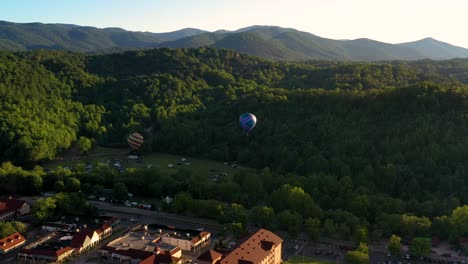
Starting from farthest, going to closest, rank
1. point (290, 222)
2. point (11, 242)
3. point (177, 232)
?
point (177, 232) < point (290, 222) < point (11, 242)

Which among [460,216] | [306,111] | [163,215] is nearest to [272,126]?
[306,111]

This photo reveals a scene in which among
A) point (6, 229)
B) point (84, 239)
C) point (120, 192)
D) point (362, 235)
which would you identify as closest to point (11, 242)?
point (6, 229)

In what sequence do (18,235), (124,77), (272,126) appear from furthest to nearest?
(124,77) < (272,126) < (18,235)

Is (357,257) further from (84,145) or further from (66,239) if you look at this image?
(84,145)

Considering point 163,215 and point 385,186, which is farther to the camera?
point 385,186

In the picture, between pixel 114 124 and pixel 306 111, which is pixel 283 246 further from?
pixel 114 124

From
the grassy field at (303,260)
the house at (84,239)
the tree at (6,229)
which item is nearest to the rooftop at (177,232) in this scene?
the house at (84,239)
